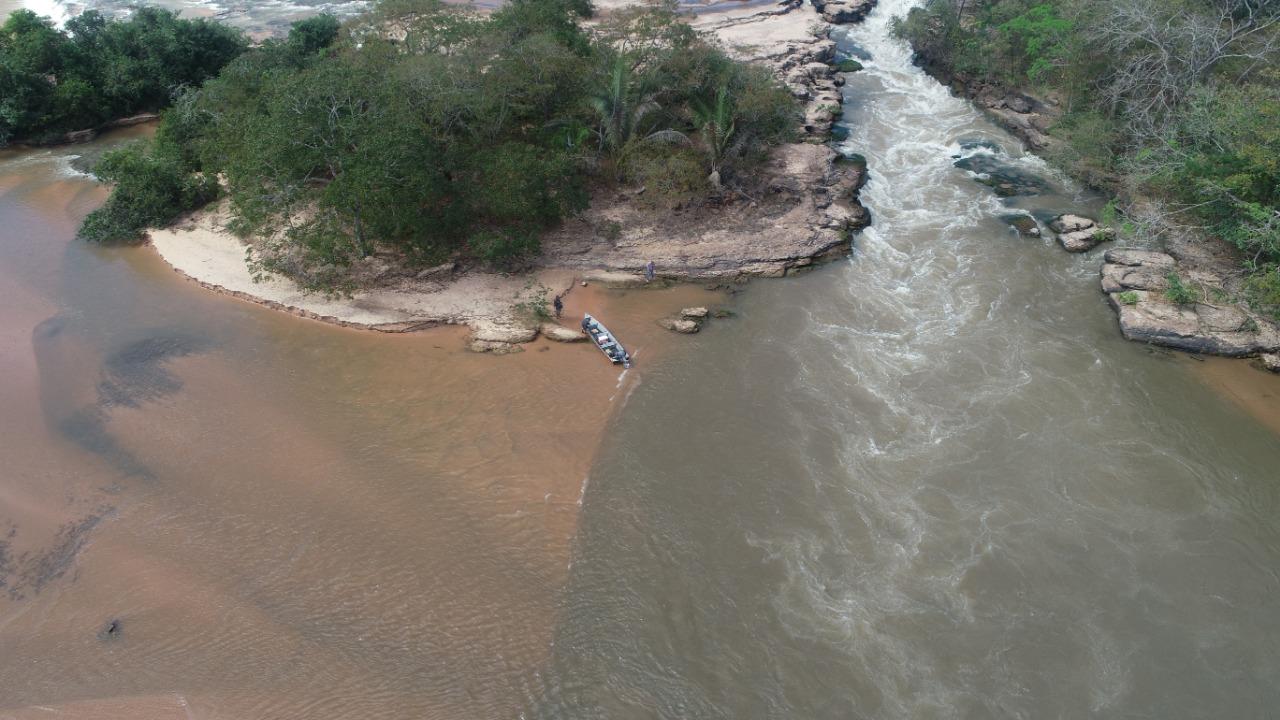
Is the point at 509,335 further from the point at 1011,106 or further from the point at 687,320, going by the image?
the point at 1011,106

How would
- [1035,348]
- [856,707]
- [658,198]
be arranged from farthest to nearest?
[658,198] → [1035,348] → [856,707]

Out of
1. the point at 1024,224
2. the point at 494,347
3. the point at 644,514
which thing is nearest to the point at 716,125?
the point at 1024,224

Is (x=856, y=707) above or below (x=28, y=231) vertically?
below

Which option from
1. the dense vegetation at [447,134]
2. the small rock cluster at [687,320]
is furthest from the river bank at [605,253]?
the small rock cluster at [687,320]

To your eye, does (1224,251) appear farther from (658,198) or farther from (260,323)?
(260,323)

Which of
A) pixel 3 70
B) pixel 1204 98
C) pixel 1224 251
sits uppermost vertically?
pixel 3 70

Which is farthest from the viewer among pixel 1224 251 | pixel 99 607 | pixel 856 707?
pixel 1224 251

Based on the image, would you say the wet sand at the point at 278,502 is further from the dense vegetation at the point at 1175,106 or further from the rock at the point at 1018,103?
the rock at the point at 1018,103

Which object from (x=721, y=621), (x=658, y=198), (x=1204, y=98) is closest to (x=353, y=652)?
(x=721, y=621)

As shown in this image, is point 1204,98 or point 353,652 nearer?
point 353,652
